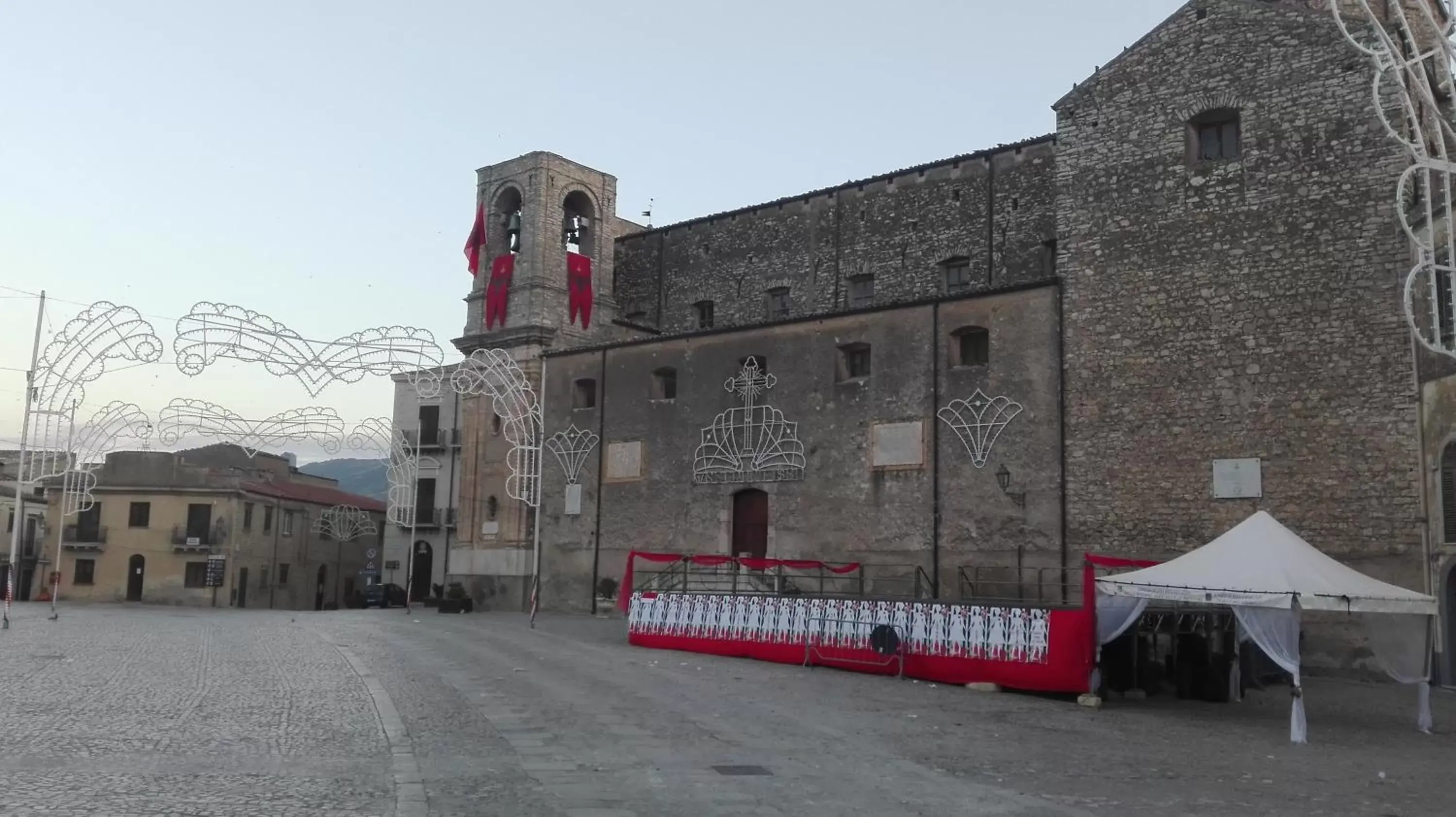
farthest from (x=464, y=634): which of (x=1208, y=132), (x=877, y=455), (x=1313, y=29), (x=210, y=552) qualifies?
(x=210, y=552)

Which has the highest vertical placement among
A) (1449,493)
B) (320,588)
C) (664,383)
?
(664,383)

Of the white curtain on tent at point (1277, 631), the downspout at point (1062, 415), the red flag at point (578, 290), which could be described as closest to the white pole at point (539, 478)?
the red flag at point (578, 290)

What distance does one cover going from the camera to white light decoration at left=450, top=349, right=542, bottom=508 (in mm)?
29875

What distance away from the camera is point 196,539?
47.2 meters

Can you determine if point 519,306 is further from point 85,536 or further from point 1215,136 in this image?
point 85,536

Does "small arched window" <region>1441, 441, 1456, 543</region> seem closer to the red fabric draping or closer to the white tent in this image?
the white tent

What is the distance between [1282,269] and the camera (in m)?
20.3

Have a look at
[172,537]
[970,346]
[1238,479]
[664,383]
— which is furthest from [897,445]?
[172,537]

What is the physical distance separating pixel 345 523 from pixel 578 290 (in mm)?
25378

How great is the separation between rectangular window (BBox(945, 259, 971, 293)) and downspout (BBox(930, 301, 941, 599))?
369 centimetres

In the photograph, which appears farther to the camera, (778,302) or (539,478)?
(778,302)

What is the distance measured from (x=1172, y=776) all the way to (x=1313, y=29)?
15813 mm

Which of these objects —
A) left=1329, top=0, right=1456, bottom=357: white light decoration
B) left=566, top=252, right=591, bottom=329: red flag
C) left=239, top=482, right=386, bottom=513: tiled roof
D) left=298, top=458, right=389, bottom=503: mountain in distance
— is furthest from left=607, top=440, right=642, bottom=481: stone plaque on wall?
left=298, top=458, right=389, bottom=503: mountain in distance

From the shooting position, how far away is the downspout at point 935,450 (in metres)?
23.6
